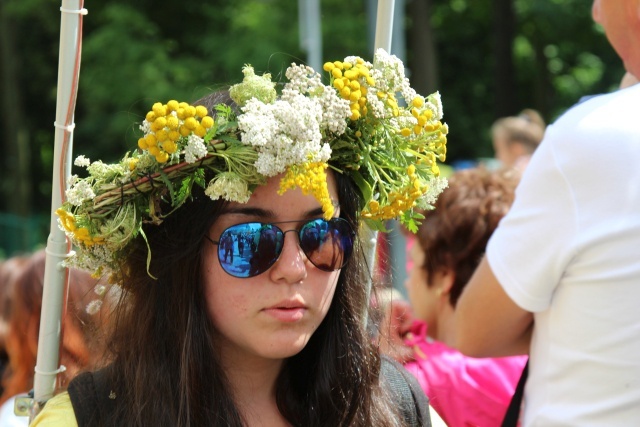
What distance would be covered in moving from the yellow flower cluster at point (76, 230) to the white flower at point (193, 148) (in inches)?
10.7

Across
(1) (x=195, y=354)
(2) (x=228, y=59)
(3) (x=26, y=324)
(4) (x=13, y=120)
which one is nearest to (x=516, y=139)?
(3) (x=26, y=324)

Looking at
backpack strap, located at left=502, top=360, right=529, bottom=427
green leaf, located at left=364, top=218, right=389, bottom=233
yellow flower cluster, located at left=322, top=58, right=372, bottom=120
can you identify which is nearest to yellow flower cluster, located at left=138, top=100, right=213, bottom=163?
yellow flower cluster, located at left=322, top=58, right=372, bottom=120

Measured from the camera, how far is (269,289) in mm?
2121

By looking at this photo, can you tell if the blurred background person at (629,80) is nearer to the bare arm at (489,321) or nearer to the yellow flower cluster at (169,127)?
the bare arm at (489,321)

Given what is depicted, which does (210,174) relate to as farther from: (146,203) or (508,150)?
(508,150)

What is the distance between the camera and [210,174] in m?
2.11

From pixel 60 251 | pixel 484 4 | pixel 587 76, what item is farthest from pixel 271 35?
pixel 60 251

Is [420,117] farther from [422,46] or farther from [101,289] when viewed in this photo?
[422,46]

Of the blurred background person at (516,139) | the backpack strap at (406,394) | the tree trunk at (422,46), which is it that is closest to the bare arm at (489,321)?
the backpack strap at (406,394)

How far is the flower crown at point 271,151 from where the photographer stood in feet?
6.60

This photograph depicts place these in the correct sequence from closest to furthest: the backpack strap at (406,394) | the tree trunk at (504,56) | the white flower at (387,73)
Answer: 1. the white flower at (387,73)
2. the backpack strap at (406,394)
3. the tree trunk at (504,56)

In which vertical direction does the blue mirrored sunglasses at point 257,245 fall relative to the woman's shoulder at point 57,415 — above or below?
above

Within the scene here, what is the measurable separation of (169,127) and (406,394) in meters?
0.96

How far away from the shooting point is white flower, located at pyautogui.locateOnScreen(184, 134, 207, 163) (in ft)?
6.52
